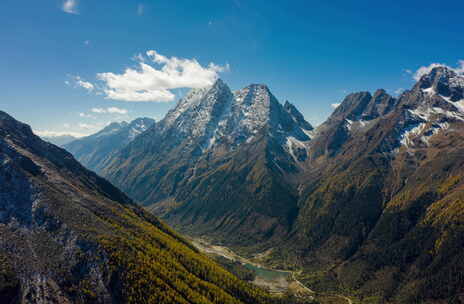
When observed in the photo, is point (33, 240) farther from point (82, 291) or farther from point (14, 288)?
point (82, 291)

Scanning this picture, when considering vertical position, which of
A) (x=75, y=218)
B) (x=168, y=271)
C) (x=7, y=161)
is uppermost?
(x=7, y=161)

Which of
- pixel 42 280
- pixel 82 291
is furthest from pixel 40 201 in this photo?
pixel 82 291

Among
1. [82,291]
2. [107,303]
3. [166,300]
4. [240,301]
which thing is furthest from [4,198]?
[240,301]

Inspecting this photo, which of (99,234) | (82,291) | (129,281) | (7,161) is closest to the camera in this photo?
(82,291)

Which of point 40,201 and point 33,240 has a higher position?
point 40,201

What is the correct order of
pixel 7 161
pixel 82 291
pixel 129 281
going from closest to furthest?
1. pixel 82 291
2. pixel 129 281
3. pixel 7 161

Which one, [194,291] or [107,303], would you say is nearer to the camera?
[107,303]

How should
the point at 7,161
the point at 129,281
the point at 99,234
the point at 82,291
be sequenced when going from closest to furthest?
1. the point at 82,291
2. the point at 129,281
3. the point at 99,234
4. the point at 7,161

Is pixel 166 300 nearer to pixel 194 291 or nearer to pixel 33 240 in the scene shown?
pixel 194 291

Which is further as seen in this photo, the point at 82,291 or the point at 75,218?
the point at 75,218
